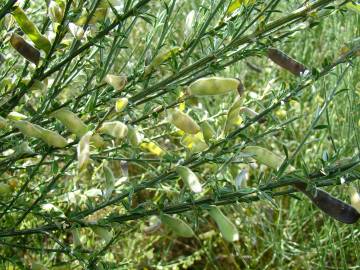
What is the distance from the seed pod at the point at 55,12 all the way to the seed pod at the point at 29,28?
0.10 ft

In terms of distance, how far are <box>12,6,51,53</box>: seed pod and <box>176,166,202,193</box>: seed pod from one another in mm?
275

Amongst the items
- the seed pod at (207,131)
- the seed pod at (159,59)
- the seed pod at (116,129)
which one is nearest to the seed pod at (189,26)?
the seed pod at (159,59)

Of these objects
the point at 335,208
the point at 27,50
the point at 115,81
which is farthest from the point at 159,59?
the point at 335,208

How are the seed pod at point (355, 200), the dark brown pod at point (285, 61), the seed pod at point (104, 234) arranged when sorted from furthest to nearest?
the dark brown pod at point (285, 61)
the seed pod at point (104, 234)
the seed pod at point (355, 200)

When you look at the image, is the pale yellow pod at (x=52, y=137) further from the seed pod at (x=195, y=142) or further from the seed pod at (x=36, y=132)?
the seed pod at (x=195, y=142)

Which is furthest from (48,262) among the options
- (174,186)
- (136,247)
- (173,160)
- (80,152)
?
(80,152)

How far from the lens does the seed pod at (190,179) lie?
775mm

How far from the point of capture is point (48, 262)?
1518 mm

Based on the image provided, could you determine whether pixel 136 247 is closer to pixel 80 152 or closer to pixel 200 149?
pixel 200 149

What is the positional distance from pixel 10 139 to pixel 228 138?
1.28 ft

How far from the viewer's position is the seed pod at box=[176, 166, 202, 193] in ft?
2.54

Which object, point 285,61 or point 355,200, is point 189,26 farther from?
point 355,200

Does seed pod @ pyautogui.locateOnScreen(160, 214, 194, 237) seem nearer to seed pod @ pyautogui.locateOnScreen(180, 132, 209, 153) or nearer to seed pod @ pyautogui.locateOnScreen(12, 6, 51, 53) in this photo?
seed pod @ pyautogui.locateOnScreen(180, 132, 209, 153)

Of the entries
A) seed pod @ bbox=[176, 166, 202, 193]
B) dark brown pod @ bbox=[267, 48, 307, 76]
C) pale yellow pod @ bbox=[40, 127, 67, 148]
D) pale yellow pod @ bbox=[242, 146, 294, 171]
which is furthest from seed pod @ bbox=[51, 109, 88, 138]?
dark brown pod @ bbox=[267, 48, 307, 76]
